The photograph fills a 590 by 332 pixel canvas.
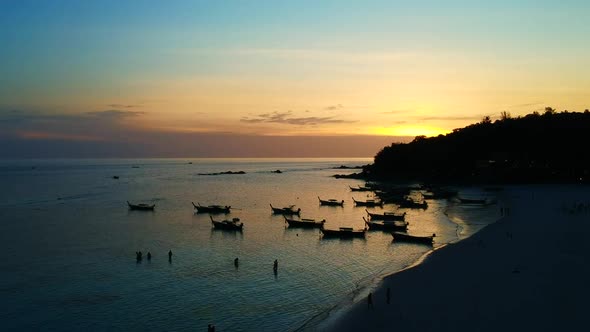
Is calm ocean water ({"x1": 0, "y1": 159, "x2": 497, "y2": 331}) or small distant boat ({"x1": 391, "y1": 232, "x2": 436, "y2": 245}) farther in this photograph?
small distant boat ({"x1": 391, "y1": 232, "x2": 436, "y2": 245})

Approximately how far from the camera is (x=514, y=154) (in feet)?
309

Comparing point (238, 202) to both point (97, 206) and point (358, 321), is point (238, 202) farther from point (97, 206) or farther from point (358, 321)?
point (358, 321)

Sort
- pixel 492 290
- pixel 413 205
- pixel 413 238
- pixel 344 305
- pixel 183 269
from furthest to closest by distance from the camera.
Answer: pixel 413 205, pixel 413 238, pixel 183 269, pixel 344 305, pixel 492 290

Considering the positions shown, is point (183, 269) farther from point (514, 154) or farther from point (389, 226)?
point (514, 154)

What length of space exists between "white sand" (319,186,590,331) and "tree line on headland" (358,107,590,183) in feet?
193

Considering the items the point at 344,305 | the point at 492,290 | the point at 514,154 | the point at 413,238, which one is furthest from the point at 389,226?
the point at 514,154

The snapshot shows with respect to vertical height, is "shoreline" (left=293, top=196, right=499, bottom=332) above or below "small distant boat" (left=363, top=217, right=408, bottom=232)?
below

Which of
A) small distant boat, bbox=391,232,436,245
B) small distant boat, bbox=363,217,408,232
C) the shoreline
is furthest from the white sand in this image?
small distant boat, bbox=363,217,408,232

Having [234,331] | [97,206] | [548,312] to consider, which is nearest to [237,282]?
[234,331]

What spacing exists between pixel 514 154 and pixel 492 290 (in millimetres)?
82811

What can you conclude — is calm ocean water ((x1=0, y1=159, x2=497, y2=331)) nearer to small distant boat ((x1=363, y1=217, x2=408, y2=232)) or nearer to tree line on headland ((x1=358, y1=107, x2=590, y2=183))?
small distant boat ((x1=363, y1=217, x2=408, y2=232))

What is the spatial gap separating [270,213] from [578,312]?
147ft

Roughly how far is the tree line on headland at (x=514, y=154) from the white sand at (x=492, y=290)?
58960 millimetres

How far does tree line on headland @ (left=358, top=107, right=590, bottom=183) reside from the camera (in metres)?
85.2
